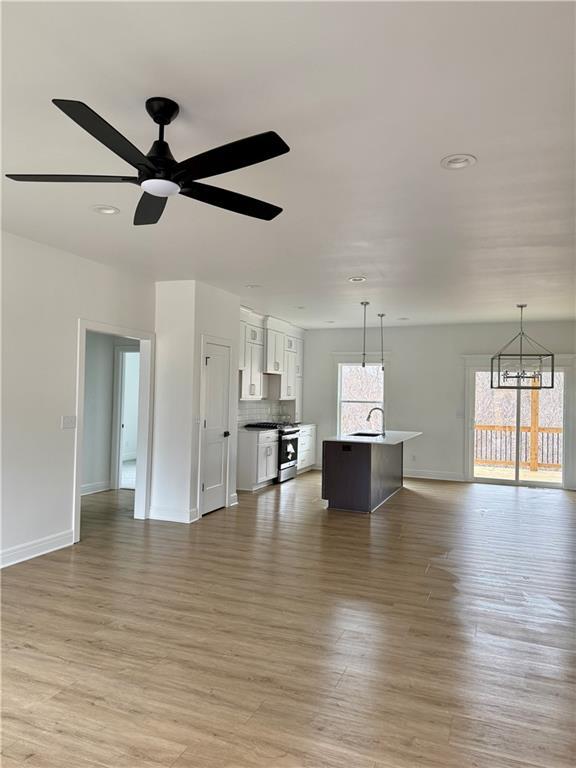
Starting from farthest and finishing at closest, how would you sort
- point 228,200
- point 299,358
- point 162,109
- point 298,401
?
point 298,401
point 299,358
point 228,200
point 162,109

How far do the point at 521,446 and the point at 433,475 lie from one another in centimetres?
150

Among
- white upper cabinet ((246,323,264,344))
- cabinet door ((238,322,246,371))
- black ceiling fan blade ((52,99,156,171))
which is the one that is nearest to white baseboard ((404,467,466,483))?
white upper cabinet ((246,323,264,344))

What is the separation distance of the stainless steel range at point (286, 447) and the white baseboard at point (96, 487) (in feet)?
7.20

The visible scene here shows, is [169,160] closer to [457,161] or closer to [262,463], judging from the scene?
[457,161]

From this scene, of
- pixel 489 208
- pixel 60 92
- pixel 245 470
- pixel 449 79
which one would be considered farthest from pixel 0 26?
pixel 245 470

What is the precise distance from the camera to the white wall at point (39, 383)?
4.24 meters

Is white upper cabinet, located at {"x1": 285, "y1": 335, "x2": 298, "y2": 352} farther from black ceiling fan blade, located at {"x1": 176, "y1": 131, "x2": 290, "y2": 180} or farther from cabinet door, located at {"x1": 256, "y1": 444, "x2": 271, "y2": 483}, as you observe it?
black ceiling fan blade, located at {"x1": 176, "y1": 131, "x2": 290, "y2": 180}

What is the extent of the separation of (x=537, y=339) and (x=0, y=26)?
27.7ft

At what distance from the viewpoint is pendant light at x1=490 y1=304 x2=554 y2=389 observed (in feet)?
28.0

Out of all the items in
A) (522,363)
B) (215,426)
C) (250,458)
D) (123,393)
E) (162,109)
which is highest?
(162,109)

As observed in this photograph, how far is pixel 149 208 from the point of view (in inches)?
105

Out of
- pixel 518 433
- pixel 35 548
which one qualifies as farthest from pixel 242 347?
pixel 518 433

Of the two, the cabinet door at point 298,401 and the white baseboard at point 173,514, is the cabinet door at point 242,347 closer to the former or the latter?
the cabinet door at point 298,401

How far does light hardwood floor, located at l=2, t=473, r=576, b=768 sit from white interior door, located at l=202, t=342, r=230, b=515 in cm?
95
